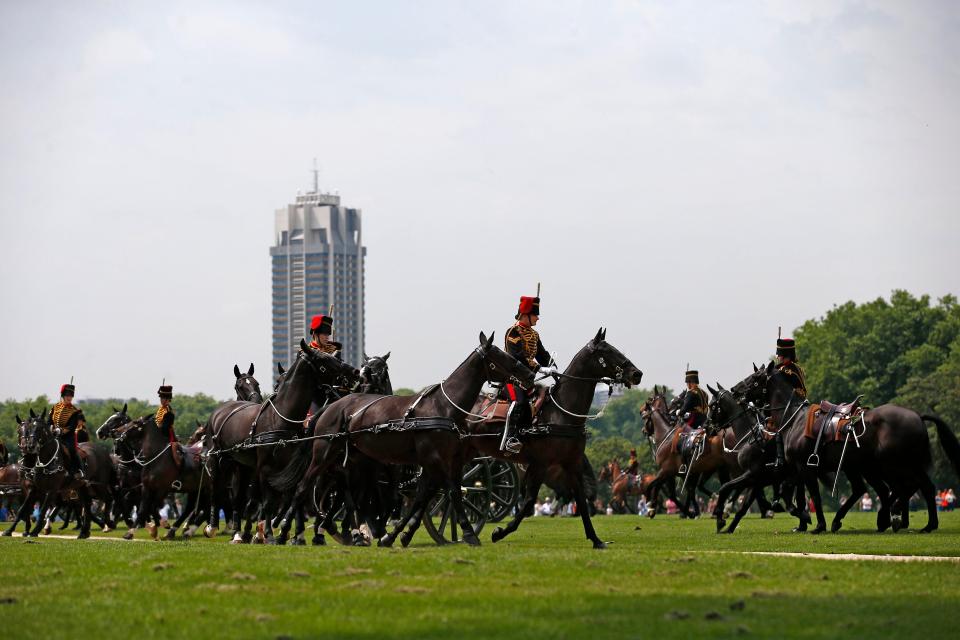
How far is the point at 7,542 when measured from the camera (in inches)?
947

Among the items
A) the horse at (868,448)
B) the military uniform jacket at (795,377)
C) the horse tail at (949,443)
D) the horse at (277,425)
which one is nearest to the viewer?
the horse at (277,425)

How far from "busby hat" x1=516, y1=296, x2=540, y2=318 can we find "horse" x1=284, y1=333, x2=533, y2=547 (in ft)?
5.34

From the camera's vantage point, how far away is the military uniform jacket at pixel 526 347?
22.1 metres

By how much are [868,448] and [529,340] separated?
20.6 feet

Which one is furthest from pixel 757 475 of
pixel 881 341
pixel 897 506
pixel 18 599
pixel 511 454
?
pixel 881 341

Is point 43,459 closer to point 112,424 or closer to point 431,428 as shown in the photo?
point 112,424

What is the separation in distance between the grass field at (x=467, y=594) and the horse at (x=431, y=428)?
2.01 metres

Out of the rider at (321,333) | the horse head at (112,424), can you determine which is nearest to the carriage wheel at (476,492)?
the rider at (321,333)

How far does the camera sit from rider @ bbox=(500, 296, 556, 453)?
21.5 meters

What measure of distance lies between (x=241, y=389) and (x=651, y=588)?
1674 cm

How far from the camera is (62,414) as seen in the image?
3008cm

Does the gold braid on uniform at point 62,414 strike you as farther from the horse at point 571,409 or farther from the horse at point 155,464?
the horse at point 571,409

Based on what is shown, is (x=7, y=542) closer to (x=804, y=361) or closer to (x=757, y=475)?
(x=757, y=475)

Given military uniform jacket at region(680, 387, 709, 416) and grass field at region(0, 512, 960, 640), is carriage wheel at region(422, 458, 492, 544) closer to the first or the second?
grass field at region(0, 512, 960, 640)
